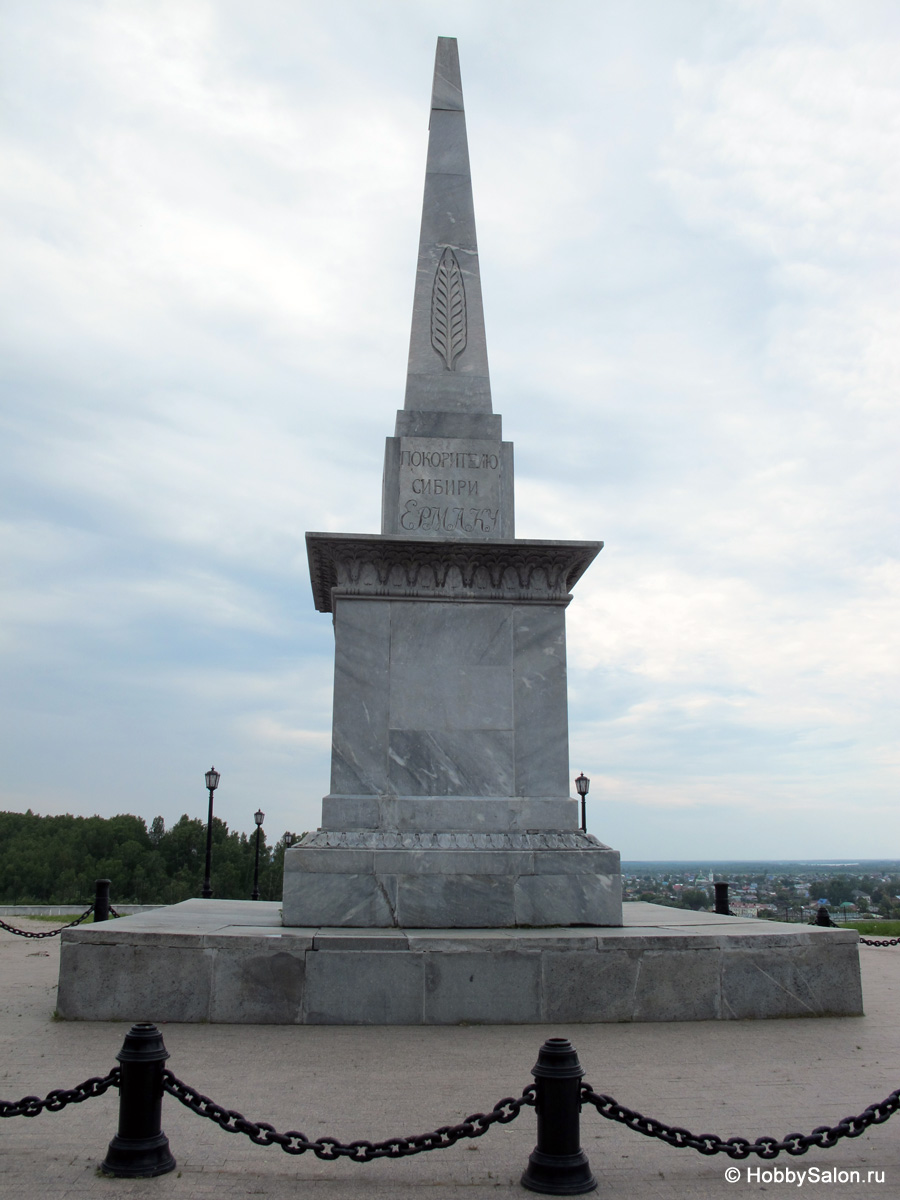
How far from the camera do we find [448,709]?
10.0 m

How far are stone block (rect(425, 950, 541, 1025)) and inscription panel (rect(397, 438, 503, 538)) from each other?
4.85 metres

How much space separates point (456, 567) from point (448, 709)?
158 cm

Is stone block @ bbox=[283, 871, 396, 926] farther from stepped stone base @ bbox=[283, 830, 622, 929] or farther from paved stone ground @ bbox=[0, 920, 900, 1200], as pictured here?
paved stone ground @ bbox=[0, 920, 900, 1200]

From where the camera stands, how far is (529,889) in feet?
29.8

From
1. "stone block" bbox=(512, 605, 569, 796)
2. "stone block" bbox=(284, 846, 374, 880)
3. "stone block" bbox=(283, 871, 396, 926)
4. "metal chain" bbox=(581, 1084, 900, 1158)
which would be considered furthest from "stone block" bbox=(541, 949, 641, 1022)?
"metal chain" bbox=(581, 1084, 900, 1158)

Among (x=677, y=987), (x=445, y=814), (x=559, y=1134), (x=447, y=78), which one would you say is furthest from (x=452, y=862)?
(x=447, y=78)

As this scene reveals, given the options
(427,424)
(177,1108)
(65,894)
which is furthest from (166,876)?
(177,1108)

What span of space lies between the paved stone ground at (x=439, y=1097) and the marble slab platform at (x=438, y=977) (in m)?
0.20

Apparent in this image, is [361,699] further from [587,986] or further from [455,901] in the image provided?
[587,986]

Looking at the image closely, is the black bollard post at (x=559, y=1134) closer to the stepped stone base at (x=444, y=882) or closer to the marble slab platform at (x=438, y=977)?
the marble slab platform at (x=438, y=977)

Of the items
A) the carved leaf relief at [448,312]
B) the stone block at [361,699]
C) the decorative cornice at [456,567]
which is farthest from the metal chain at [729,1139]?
the carved leaf relief at [448,312]

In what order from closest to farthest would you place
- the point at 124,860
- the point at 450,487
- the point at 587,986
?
the point at 587,986 < the point at 450,487 < the point at 124,860

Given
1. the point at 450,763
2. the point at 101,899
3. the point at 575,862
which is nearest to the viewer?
the point at 575,862

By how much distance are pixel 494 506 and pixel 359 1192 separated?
25.9 ft
